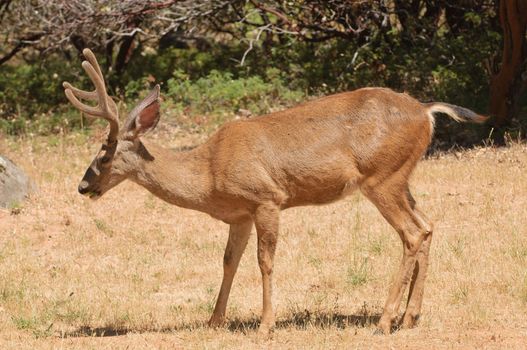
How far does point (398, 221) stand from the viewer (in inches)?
305

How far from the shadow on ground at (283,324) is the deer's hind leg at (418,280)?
0.30 m

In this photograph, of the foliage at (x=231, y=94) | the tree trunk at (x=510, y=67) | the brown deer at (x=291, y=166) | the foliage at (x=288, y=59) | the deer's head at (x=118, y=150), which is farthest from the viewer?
the foliage at (x=231, y=94)

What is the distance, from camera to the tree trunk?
13.0 metres

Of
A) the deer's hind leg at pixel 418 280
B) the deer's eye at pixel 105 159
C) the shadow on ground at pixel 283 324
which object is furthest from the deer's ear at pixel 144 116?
the deer's hind leg at pixel 418 280

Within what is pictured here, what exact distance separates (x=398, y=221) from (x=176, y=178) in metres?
1.76

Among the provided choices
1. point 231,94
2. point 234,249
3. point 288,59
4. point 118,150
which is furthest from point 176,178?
point 288,59

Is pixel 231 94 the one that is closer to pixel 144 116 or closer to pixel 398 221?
pixel 144 116

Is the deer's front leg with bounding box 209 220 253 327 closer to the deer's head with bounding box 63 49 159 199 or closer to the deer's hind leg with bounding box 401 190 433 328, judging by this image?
the deer's head with bounding box 63 49 159 199

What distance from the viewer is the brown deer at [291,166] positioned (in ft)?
25.2

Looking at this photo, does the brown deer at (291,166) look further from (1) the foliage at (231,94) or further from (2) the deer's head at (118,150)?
(1) the foliage at (231,94)

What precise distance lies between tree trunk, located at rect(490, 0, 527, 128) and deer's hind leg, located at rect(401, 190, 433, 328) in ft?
19.2

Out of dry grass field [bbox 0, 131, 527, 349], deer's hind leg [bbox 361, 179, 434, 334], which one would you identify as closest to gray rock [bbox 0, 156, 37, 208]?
dry grass field [bbox 0, 131, 527, 349]

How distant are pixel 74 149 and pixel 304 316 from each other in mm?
7445

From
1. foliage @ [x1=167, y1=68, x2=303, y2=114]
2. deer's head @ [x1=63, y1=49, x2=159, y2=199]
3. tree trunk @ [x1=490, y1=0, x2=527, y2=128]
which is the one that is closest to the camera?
deer's head @ [x1=63, y1=49, x2=159, y2=199]
